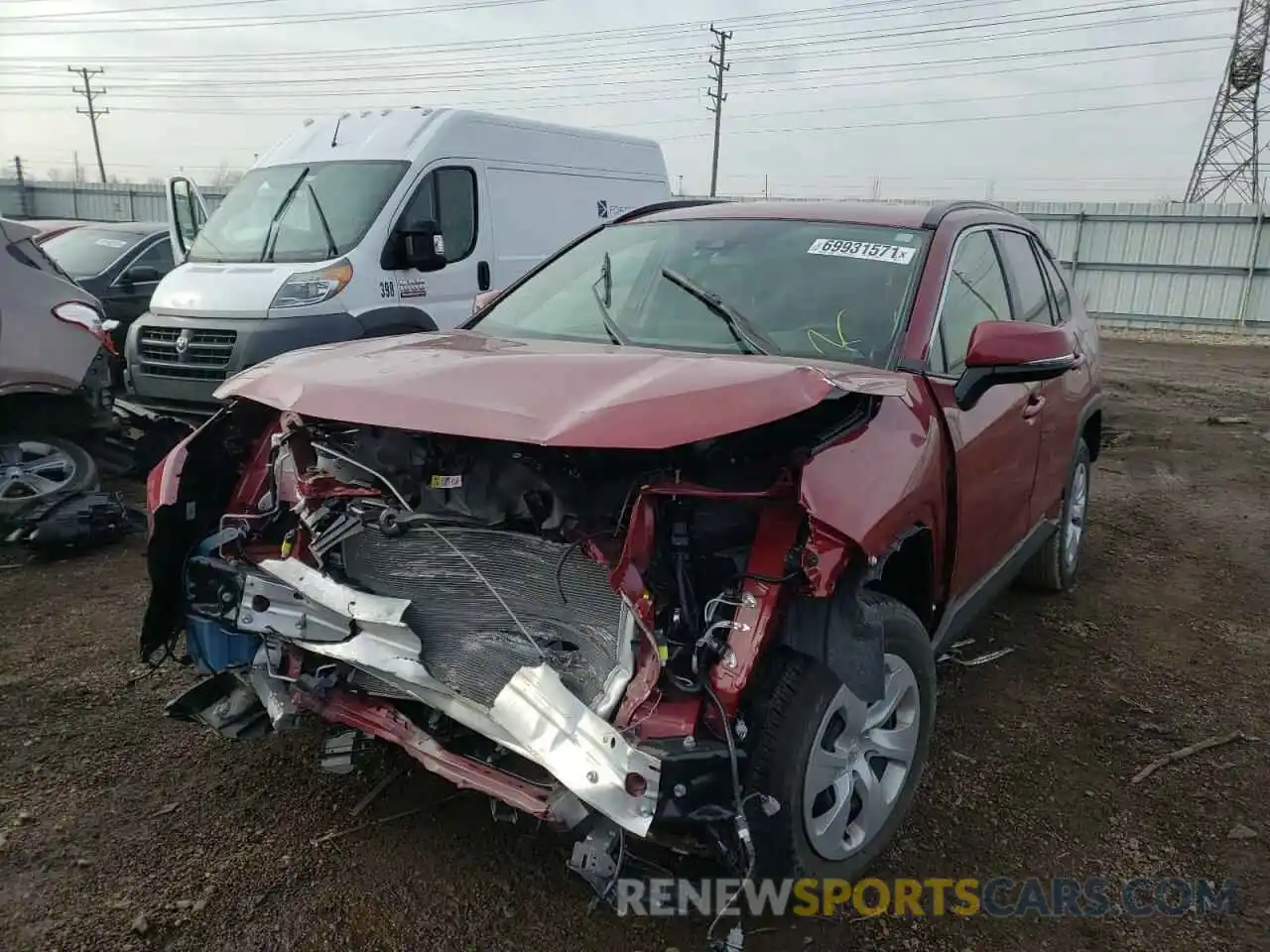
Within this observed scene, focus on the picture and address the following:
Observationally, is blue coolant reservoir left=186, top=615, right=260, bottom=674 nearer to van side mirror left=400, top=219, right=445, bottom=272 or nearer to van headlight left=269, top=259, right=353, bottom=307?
van headlight left=269, top=259, right=353, bottom=307

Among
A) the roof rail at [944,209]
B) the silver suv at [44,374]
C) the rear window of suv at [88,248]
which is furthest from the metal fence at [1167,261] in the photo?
the silver suv at [44,374]

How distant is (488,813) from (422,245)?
549cm

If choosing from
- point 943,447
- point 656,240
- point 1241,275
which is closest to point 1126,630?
point 943,447

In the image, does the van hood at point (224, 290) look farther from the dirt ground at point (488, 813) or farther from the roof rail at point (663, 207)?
the roof rail at point (663, 207)

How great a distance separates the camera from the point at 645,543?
2258 millimetres

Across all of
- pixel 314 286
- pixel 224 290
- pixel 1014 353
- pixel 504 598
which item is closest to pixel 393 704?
pixel 504 598

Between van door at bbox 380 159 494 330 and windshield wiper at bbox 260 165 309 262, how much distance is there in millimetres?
1014

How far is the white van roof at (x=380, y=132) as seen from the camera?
778 cm

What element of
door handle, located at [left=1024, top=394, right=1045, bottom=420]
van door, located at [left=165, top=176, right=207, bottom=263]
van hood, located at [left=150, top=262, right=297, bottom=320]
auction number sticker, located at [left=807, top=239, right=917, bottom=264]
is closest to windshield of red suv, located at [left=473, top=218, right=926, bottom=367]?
auction number sticker, located at [left=807, top=239, right=917, bottom=264]

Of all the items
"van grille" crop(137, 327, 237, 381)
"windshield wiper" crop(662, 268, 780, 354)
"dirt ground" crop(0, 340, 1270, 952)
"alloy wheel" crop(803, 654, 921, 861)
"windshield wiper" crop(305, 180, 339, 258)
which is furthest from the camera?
"windshield wiper" crop(305, 180, 339, 258)

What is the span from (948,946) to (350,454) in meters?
2.12

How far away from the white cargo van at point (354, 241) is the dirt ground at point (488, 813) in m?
2.75

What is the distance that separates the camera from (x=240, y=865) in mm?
2666

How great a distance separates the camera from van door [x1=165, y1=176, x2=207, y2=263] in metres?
9.37
